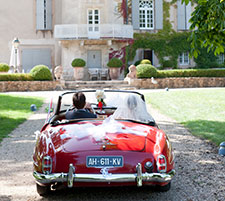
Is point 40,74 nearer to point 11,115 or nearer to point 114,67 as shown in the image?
point 114,67

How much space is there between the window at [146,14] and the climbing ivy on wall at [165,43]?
2.95 ft

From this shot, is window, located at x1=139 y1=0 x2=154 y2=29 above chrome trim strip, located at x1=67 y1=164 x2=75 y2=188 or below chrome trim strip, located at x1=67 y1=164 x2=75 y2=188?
above

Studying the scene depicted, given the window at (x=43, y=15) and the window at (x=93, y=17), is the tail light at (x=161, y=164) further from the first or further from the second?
the window at (x=43, y=15)

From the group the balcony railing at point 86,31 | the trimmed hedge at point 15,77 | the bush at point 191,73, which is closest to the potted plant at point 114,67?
the balcony railing at point 86,31

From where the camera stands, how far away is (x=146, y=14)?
1217 inches

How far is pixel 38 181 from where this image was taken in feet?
11.9

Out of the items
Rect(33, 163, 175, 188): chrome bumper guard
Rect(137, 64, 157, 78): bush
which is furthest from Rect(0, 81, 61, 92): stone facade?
Rect(33, 163, 175, 188): chrome bumper guard

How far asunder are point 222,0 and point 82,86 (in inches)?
704

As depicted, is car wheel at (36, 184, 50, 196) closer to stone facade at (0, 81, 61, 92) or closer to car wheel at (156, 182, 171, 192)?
A: car wheel at (156, 182, 171, 192)

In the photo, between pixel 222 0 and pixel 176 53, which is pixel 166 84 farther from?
pixel 222 0

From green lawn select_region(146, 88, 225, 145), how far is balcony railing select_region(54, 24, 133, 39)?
1085 cm

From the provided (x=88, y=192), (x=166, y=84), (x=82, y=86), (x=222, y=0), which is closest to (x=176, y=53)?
(x=166, y=84)

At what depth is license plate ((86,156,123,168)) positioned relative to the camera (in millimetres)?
3531

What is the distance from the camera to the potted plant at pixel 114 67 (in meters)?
25.4
